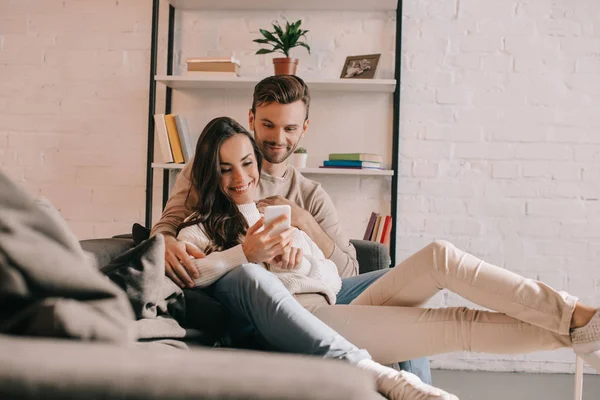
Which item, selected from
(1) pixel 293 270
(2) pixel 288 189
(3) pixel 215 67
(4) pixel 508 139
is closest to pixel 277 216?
(1) pixel 293 270

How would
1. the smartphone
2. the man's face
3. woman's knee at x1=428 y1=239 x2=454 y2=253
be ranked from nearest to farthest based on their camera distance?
woman's knee at x1=428 y1=239 x2=454 y2=253 → the smartphone → the man's face

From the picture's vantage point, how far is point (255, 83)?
9.96ft

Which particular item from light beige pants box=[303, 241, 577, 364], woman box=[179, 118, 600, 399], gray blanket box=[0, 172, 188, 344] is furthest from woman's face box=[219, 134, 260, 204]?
gray blanket box=[0, 172, 188, 344]

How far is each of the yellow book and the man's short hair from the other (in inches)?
26.3

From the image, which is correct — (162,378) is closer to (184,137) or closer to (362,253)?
(362,253)

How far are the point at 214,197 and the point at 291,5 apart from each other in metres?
1.52

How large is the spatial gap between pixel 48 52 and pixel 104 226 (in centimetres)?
97

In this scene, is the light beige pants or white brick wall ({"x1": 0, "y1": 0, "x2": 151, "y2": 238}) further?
white brick wall ({"x1": 0, "y1": 0, "x2": 151, "y2": 238})

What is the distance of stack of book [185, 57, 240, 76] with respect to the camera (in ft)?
9.79

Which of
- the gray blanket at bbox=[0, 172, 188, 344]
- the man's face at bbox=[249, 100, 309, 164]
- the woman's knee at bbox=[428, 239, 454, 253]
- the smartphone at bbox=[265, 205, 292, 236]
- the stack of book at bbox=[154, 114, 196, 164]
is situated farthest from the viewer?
the stack of book at bbox=[154, 114, 196, 164]

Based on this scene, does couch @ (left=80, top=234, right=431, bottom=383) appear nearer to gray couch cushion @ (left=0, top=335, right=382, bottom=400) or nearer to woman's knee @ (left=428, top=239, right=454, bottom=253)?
woman's knee @ (left=428, top=239, right=454, bottom=253)

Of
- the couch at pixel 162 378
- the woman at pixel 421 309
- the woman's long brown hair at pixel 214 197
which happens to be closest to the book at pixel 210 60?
the woman's long brown hair at pixel 214 197

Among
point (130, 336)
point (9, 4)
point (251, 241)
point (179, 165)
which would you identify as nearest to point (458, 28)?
point (179, 165)

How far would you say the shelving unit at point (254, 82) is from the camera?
2.97 m
